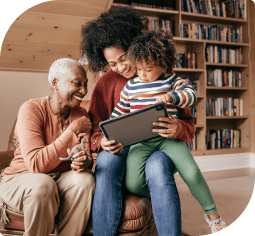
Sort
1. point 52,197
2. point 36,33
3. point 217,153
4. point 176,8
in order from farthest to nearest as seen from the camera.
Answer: point 217,153 → point 176,8 → point 36,33 → point 52,197

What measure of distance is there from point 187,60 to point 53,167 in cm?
277

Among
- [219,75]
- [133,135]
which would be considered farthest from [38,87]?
[219,75]

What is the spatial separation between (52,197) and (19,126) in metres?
0.35

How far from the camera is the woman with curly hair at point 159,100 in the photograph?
1109 mm

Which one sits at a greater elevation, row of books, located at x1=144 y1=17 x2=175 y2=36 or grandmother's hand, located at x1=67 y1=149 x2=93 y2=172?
row of books, located at x1=144 y1=17 x2=175 y2=36

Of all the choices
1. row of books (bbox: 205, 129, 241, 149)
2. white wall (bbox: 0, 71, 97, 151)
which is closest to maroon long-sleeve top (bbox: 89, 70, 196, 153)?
white wall (bbox: 0, 71, 97, 151)

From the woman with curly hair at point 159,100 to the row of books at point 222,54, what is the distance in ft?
8.13

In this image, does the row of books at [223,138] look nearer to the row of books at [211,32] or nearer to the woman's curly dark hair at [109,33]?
the row of books at [211,32]

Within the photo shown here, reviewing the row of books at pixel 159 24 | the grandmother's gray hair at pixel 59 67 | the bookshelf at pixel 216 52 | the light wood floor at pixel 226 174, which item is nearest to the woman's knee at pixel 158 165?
the grandmother's gray hair at pixel 59 67

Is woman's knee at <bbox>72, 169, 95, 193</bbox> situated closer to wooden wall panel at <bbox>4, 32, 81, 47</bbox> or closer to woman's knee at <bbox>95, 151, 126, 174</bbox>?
woman's knee at <bbox>95, 151, 126, 174</bbox>

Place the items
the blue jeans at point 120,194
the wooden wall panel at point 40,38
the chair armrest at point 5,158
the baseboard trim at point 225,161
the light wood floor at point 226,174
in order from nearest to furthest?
the blue jeans at point 120,194
the chair armrest at point 5,158
the wooden wall panel at point 40,38
the light wood floor at point 226,174
the baseboard trim at point 225,161

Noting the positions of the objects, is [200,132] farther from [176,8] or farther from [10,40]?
[10,40]

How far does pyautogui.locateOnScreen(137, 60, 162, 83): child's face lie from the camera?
1.20 meters

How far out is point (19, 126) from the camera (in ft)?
3.84
